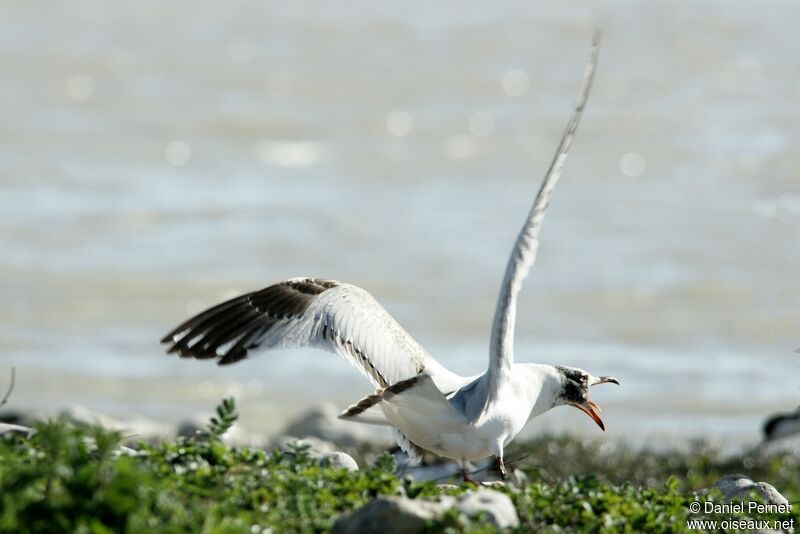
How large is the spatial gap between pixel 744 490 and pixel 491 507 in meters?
2.05

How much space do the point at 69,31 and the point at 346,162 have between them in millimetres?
9001

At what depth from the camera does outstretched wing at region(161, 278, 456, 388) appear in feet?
22.5

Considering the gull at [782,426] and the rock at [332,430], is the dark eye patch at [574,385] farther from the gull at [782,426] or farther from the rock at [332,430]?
the gull at [782,426]

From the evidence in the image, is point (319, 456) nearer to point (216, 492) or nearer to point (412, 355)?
point (412, 355)

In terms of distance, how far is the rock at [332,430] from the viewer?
11.5 meters

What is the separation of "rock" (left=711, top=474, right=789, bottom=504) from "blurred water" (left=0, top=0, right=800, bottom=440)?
545 cm

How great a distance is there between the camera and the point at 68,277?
53.4ft

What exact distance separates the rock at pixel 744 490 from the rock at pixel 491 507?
1.63 m

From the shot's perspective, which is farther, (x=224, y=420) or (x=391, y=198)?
(x=391, y=198)

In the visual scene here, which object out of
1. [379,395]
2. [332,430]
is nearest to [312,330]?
[379,395]

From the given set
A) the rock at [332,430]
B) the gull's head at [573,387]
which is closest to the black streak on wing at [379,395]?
the gull's head at [573,387]

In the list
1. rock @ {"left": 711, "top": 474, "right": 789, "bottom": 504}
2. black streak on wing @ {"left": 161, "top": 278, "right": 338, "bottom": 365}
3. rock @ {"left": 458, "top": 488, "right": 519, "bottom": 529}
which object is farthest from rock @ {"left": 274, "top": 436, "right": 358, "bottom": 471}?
rock @ {"left": 711, "top": 474, "right": 789, "bottom": 504}

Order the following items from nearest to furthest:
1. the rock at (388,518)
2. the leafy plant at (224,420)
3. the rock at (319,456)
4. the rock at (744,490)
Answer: the rock at (388,518)
the leafy plant at (224,420)
the rock at (319,456)
the rock at (744,490)

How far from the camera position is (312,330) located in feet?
23.1
